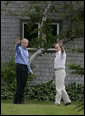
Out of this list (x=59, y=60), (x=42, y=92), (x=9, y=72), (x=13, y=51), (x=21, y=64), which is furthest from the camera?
(x=13, y=51)

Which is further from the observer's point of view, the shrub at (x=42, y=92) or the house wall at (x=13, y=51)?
the house wall at (x=13, y=51)

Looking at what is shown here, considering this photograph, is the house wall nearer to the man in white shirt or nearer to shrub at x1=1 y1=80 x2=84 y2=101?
shrub at x1=1 y1=80 x2=84 y2=101

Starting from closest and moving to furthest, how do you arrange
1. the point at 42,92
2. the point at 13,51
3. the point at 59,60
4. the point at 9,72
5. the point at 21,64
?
the point at 59,60
the point at 21,64
the point at 9,72
the point at 42,92
the point at 13,51

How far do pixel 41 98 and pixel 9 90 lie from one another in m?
1.36

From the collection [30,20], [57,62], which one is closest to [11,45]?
[30,20]

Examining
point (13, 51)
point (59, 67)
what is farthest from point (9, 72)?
point (59, 67)

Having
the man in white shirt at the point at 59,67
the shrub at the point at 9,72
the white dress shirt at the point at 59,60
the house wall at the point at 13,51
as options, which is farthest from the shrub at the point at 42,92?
the white dress shirt at the point at 59,60

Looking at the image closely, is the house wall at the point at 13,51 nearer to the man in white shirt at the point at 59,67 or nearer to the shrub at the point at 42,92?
the shrub at the point at 42,92

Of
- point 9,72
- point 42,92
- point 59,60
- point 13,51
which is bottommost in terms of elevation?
point 42,92

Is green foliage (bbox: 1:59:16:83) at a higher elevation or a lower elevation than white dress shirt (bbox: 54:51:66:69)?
lower

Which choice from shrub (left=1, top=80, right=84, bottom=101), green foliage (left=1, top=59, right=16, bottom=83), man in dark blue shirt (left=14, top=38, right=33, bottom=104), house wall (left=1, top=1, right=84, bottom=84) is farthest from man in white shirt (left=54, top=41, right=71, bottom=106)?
house wall (left=1, top=1, right=84, bottom=84)

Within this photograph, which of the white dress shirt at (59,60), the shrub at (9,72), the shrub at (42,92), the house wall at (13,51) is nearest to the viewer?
the white dress shirt at (59,60)

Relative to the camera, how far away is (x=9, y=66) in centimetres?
1669

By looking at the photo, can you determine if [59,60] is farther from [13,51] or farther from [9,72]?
[13,51]
